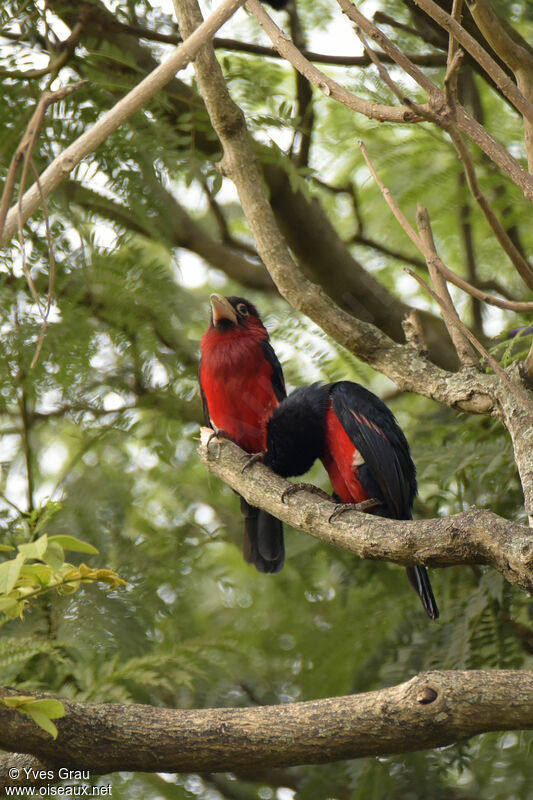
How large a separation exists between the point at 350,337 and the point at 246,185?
0.72 meters

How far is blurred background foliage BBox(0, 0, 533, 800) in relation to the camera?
3459 millimetres

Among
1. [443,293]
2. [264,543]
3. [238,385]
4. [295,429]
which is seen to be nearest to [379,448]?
[295,429]

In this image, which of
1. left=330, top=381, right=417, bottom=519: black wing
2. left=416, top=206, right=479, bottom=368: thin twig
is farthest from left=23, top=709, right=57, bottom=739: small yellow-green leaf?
left=330, top=381, right=417, bottom=519: black wing

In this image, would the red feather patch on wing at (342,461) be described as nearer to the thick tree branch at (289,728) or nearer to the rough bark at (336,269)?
the rough bark at (336,269)

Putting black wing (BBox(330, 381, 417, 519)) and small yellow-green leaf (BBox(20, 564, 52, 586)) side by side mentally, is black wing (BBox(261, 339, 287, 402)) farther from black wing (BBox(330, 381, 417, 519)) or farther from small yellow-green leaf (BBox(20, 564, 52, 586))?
small yellow-green leaf (BBox(20, 564, 52, 586))

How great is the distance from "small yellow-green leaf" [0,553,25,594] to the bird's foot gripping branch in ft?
3.32

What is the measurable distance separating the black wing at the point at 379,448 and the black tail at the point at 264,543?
63 cm

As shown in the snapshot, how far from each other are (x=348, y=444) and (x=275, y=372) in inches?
43.9

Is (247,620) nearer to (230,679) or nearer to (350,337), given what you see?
(230,679)

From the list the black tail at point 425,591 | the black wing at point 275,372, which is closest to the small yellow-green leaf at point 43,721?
the black tail at point 425,591

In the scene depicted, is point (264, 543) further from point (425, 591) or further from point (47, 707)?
point (47, 707)

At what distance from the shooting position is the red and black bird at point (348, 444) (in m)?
3.75

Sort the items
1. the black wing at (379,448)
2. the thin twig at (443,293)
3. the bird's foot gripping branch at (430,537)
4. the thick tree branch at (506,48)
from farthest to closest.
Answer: the black wing at (379,448) → the thin twig at (443,293) → the thick tree branch at (506,48) → the bird's foot gripping branch at (430,537)

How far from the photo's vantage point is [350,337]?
330cm
